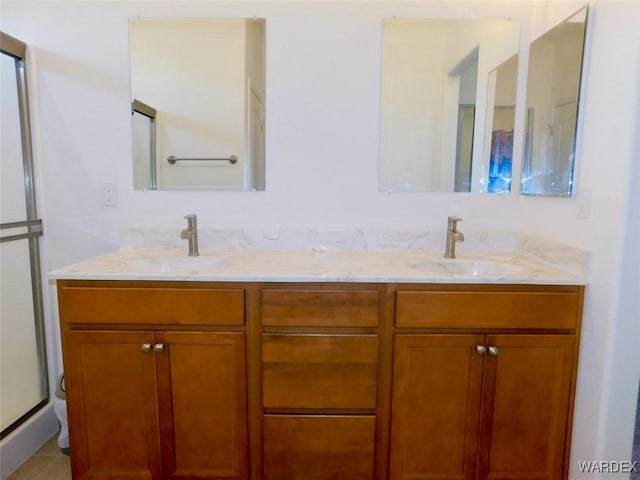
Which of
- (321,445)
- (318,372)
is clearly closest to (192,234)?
(318,372)

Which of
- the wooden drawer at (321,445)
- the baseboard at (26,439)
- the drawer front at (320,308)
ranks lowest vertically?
the baseboard at (26,439)

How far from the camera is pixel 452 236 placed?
1.74m

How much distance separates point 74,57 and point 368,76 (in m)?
1.36

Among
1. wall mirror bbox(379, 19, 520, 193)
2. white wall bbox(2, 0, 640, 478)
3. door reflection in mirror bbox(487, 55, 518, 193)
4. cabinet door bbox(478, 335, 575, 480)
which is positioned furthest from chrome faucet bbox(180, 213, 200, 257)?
door reflection in mirror bbox(487, 55, 518, 193)

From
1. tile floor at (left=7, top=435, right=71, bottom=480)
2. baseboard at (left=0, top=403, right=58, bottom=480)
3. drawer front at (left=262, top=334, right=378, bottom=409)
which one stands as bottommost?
tile floor at (left=7, top=435, right=71, bottom=480)

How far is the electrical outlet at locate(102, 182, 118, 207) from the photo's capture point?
187 cm

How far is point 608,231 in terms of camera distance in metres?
1.27

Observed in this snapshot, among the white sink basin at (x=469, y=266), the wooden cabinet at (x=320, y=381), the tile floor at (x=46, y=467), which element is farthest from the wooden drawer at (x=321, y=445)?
the tile floor at (x=46, y=467)

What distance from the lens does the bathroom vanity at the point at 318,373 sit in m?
1.38

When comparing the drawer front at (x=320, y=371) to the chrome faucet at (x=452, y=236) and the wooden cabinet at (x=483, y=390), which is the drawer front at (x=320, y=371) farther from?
the chrome faucet at (x=452, y=236)

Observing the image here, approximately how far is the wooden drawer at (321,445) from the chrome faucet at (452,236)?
0.78 metres

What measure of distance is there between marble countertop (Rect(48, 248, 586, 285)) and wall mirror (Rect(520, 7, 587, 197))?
343 millimetres

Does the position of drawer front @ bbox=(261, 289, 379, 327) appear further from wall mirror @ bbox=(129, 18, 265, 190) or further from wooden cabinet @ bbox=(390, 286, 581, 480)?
wall mirror @ bbox=(129, 18, 265, 190)

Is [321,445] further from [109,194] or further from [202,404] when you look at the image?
[109,194]
